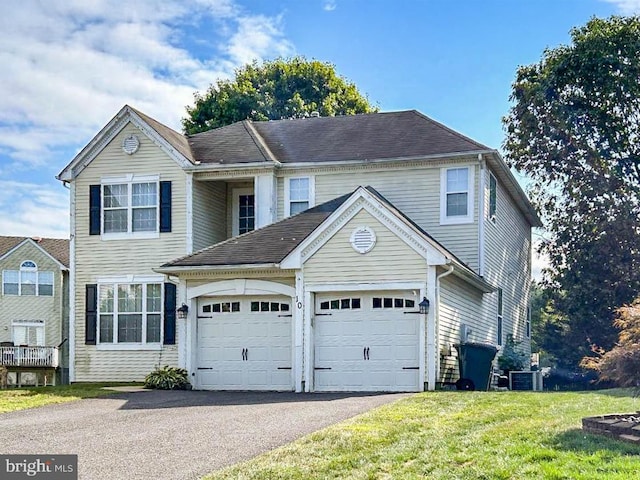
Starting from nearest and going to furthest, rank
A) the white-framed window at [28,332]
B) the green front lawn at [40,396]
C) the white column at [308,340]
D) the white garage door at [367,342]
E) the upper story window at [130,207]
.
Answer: the green front lawn at [40,396]
the white garage door at [367,342]
the white column at [308,340]
the upper story window at [130,207]
the white-framed window at [28,332]

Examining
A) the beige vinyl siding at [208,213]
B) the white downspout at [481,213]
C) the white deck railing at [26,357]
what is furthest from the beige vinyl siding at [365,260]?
the white deck railing at [26,357]

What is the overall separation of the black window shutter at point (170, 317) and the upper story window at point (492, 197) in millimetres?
8691

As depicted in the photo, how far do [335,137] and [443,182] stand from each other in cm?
402

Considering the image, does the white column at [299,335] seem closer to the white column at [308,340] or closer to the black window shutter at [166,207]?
the white column at [308,340]

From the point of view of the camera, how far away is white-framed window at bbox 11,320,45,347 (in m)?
40.1

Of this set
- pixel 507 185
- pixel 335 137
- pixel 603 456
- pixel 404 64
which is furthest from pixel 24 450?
pixel 507 185

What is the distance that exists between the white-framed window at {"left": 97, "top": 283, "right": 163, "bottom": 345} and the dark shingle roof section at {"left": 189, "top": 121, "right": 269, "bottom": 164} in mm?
3822

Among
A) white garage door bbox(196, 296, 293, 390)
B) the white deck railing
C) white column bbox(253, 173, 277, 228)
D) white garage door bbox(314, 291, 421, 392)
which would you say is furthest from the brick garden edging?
the white deck railing

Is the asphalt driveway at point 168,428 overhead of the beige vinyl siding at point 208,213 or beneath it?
beneath

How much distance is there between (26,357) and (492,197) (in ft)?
63.5

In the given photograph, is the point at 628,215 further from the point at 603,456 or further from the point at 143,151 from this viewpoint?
the point at 603,456

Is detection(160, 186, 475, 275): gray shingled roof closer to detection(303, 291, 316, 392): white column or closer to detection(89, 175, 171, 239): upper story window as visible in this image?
detection(303, 291, 316, 392): white column

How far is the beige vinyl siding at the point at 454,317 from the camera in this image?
64.1 ft

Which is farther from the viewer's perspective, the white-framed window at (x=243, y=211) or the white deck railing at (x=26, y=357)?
the white deck railing at (x=26, y=357)
